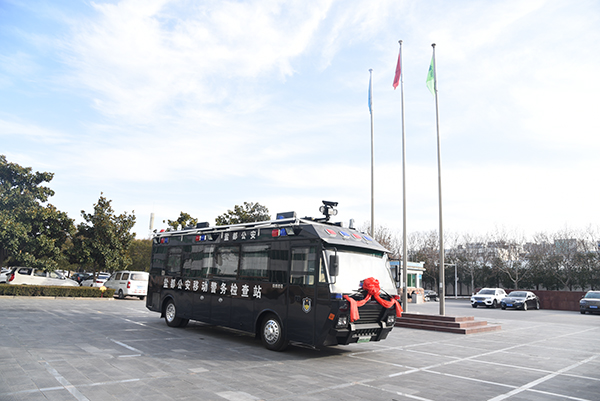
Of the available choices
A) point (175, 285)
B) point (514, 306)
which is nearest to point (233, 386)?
point (175, 285)

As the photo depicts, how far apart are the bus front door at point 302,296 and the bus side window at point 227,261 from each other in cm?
212

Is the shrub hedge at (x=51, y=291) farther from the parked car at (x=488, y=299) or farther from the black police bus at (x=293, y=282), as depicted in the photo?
the parked car at (x=488, y=299)

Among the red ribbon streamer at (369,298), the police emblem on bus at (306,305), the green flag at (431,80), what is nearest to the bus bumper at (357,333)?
the red ribbon streamer at (369,298)

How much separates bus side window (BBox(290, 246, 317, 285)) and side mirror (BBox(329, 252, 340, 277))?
48 cm

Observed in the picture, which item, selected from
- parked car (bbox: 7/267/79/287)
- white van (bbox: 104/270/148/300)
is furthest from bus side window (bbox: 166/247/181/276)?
parked car (bbox: 7/267/79/287)

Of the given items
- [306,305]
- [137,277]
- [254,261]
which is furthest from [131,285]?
[306,305]

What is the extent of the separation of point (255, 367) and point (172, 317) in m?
5.93

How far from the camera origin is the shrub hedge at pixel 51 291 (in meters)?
21.8

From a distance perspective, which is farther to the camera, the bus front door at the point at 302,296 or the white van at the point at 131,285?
the white van at the point at 131,285

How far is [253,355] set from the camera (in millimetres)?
8930

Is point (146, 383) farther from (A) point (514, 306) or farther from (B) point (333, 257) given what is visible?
(A) point (514, 306)

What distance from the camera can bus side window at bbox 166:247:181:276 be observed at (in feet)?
42.1

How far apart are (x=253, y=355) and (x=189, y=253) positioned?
4531 mm

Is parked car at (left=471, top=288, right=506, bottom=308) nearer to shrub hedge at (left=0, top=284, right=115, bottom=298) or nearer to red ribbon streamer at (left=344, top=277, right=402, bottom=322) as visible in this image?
shrub hedge at (left=0, top=284, right=115, bottom=298)
